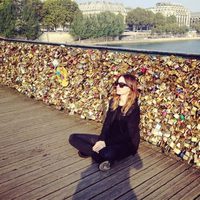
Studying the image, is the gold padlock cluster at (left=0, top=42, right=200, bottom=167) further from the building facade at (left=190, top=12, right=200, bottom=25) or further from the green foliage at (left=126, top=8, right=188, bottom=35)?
the building facade at (left=190, top=12, right=200, bottom=25)

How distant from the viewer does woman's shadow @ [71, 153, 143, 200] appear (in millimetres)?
3697

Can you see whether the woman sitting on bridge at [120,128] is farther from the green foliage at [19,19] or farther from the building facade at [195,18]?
the building facade at [195,18]

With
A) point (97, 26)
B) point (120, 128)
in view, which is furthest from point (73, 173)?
point (97, 26)

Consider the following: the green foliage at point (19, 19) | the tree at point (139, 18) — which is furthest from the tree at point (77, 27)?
the tree at point (139, 18)

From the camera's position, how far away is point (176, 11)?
18362 centimetres

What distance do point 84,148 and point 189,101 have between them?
1.83 meters

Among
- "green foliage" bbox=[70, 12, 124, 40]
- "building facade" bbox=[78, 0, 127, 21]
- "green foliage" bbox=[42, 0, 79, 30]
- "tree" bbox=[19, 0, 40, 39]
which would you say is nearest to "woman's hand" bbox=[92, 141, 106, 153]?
"tree" bbox=[19, 0, 40, 39]

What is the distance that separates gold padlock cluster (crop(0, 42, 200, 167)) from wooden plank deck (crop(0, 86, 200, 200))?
41cm

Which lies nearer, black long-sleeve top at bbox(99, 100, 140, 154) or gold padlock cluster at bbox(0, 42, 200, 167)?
black long-sleeve top at bbox(99, 100, 140, 154)

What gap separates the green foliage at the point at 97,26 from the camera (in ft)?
301

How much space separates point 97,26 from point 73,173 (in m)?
100

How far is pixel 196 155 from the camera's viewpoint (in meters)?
4.45

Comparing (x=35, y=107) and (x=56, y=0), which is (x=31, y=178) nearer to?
(x=35, y=107)

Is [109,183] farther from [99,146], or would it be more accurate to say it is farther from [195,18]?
[195,18]
